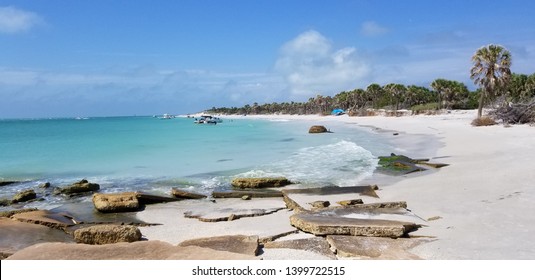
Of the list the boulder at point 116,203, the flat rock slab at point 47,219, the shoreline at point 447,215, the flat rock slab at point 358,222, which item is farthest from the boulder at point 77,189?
the flat rock slab at point 358,222

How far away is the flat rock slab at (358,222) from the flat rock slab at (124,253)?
7.12 feet

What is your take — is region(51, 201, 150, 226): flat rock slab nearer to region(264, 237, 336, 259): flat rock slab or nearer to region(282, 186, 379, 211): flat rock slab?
region(282, 186, 379, 211): flat rock slab

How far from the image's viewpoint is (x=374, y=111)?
299ft

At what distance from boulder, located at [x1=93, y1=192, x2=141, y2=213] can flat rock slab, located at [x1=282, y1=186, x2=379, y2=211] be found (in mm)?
4418

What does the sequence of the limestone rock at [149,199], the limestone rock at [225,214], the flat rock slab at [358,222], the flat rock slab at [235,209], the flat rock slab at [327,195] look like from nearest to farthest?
the flat rock slab at [358,222] → the limestone rock at [225,214] → the flat rock slab at [235,209] → the flat rock slab at [327,195] → the limestone rock at [149,199]

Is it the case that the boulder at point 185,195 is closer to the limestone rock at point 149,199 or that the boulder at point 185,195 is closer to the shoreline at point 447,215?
the limestone rock at point 149,199

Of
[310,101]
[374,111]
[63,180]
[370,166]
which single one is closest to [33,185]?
[63,180]

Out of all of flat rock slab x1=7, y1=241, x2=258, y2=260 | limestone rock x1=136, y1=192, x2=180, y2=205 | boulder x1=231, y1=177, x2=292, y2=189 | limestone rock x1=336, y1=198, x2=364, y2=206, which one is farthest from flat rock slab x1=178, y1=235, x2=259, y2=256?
boulder x1=231, y1=177, x2=292, y2=189

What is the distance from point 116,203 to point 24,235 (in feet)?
11.1

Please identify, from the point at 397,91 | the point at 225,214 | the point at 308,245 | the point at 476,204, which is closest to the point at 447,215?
the point at 476,204

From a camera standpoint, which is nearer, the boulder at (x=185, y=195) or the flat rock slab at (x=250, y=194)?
the flat rock slab at (x=250, y=194)

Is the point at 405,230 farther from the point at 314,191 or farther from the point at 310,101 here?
the point at 310,101

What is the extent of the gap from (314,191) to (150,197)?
512 centimetres

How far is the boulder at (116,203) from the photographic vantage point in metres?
11.0
